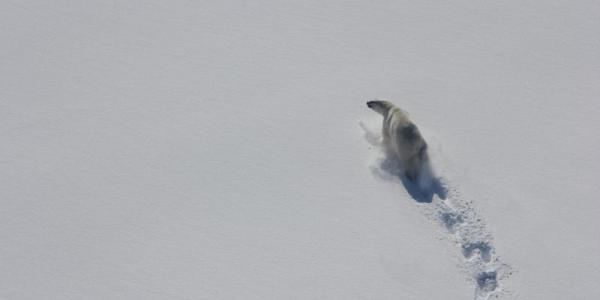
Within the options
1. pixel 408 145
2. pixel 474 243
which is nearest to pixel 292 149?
pixel 408 145

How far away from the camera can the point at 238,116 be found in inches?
443

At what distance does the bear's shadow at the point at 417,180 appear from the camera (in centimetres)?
984

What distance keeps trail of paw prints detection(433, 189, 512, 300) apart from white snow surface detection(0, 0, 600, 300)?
3 centimetres

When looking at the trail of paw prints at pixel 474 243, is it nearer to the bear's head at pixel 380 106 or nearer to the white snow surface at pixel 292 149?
the white snow surface at pixel 292 149

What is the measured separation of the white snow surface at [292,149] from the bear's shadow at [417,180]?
0.08 m

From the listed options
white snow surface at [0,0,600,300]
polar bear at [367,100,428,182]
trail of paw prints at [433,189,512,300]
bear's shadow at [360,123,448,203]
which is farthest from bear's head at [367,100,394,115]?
trail of paw prints at [433,189,512,300]

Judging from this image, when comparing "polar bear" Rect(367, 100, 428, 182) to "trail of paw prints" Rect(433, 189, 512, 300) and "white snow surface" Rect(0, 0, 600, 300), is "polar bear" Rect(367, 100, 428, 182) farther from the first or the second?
"trail of paw prints" Rect(433, 189, 512, 300)

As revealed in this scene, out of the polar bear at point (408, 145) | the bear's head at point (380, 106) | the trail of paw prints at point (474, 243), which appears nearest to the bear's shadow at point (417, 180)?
the polar bear at point (408, 145)

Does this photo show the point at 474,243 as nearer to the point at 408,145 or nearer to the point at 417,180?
the point at 417,180

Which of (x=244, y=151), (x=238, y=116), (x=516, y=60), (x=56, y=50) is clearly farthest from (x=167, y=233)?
(x=516, y=60)

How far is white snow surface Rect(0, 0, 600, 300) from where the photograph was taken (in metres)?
8.91

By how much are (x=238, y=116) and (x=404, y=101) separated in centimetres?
287

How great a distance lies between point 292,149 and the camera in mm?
10672

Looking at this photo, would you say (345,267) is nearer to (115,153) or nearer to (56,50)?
(115,153)
